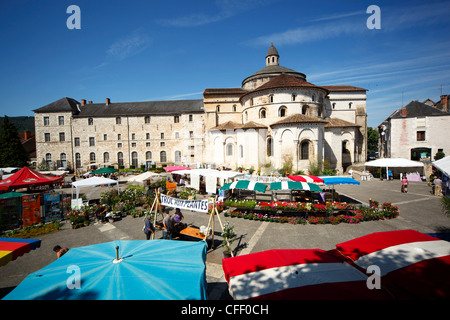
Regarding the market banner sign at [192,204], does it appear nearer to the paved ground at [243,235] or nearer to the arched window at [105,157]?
the paved ground at [243,235]

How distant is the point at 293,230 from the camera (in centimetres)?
989

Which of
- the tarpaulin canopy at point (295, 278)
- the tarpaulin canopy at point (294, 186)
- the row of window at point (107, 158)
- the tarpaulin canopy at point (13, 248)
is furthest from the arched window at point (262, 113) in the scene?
the tarpaulin canopy at point (13, 248)

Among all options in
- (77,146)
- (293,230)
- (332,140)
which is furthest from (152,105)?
(293,230)

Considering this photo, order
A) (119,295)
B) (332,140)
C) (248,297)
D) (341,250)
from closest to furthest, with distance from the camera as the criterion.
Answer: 1. (119,295)
2. (248,297)
3. (341,250)
4. (332,140)

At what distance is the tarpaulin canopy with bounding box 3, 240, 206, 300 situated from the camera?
288 centimetres

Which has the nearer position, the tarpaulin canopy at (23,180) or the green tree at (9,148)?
the tarpaulin canopy at (23,180)

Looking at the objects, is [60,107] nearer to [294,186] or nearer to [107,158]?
[107,158]

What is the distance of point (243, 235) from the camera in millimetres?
9461

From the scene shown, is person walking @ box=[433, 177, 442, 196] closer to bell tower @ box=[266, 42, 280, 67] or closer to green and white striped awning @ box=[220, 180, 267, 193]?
green and white striped awning @ box=[220, 180, 267, 193]

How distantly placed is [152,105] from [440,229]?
155ft

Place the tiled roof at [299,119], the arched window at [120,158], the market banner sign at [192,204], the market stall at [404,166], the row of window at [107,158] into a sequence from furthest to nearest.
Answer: the arched window at [120,158] < the row of window at [107,158] < the tiled roof at [299,119] < the market stall at [404,166] < the market banner sign at [192,204]

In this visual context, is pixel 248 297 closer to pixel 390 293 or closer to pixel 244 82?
pixel 390 293

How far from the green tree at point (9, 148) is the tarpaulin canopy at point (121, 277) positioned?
44111 millimetres

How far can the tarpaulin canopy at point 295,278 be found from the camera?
2.84 meters
